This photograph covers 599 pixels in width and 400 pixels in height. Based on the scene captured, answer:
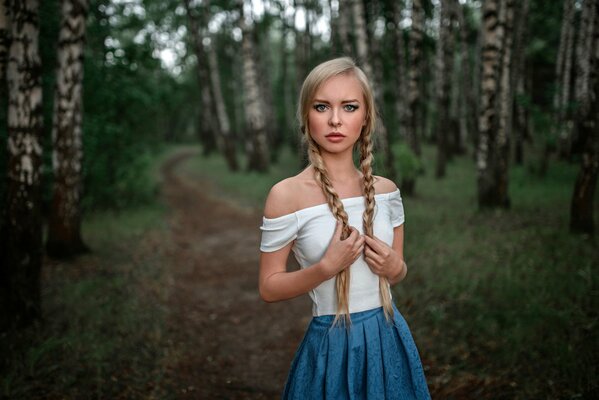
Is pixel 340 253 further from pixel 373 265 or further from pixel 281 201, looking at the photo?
pixel 281 201

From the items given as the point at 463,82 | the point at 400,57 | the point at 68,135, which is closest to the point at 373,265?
the point at 68,135

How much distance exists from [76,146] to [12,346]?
12.7 feet

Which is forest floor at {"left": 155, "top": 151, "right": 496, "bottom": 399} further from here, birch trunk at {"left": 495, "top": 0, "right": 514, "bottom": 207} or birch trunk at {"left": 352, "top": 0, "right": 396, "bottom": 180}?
birch trunk at {"left": 495, "top": 0, "right": 514, "bottom": 207}

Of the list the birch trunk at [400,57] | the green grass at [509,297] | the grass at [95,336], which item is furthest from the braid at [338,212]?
the birch trunk at [400,57]

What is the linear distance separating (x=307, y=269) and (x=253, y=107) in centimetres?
1517

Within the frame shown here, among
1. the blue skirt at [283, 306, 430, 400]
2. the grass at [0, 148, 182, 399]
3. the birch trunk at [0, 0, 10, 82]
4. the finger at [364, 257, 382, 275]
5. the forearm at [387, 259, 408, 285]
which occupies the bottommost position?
the grass at [0, 148, 182, 399]

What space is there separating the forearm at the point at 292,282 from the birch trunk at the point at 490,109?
845 centimetres

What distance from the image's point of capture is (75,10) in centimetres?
635

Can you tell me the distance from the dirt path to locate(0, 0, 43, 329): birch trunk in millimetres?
1852

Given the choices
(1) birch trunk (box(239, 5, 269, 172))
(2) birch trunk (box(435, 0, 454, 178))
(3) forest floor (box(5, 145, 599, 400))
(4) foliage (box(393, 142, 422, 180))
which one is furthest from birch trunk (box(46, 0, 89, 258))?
(2) birch trunk (box(435, 0, 454, 178))

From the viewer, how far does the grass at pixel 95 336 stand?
149 inches

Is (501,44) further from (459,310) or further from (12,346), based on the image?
(12,346)

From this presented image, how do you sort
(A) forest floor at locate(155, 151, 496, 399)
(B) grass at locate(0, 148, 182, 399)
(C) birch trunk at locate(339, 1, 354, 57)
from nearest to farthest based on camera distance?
(B) grass at locate(0, 148, 182, 399), (A) forest floor at locate(155, 151, 496, 399), (C) birch trunk at locate(339, 1, 354, 57)

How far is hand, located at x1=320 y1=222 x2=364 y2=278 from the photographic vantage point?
1709mm
